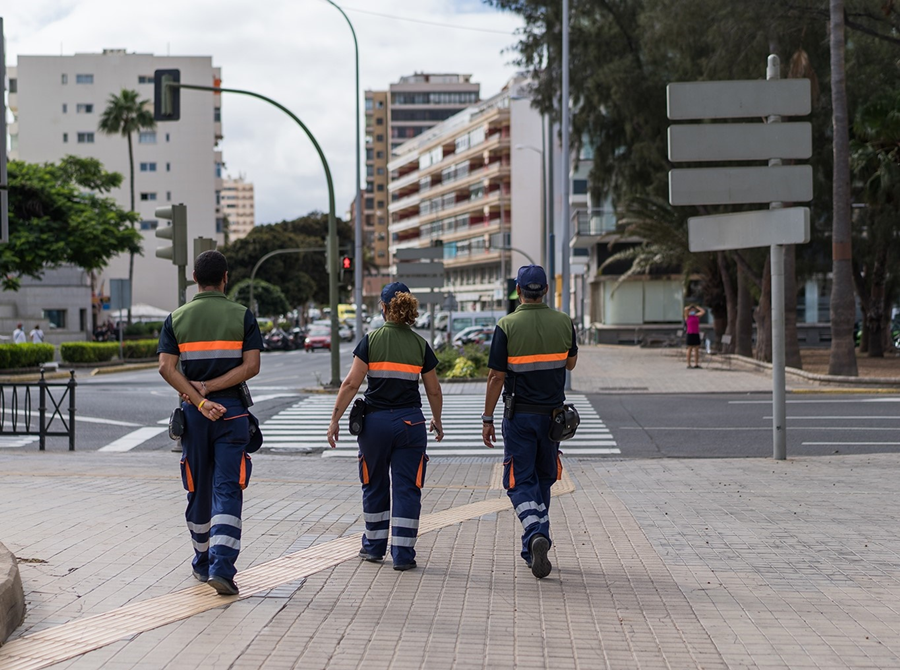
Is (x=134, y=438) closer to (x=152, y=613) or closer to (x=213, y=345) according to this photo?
(x=213, y=345)

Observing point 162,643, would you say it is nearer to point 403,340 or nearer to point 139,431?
point 403,340

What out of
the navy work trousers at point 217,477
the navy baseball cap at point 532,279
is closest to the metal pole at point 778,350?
the navy baseball cap at point 532,279

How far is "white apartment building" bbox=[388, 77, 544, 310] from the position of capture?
91750mm

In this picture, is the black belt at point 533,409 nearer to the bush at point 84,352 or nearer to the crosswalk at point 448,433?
the crosswalk at point 448,433

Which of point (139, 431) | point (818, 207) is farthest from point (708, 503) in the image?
point (818, 207)

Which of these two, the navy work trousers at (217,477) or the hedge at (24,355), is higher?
the navy work trousers at (217,477)

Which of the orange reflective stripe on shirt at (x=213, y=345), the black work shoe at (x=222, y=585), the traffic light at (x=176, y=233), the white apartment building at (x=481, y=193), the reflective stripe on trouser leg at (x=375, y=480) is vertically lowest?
the black work shoe at (x=222, y=585)

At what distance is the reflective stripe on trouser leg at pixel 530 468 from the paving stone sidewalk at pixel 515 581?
313 millimetres

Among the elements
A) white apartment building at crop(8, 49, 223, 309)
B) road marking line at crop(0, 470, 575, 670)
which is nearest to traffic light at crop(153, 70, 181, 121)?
road marking line at crop(0, 470, 575, 670)

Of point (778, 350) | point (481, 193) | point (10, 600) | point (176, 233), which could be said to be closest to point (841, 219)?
point (778, 350)

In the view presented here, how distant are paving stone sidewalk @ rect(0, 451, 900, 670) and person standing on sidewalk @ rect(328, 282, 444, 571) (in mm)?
229

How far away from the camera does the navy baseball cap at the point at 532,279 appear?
6930 millimetres

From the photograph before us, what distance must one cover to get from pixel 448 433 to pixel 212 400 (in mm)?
10682

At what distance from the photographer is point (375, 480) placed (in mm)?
6656
